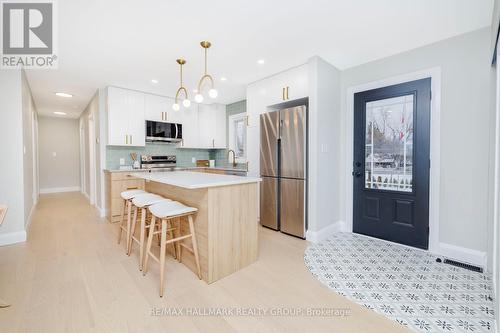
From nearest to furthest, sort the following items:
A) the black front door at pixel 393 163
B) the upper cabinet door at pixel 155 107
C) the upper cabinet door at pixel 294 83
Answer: the black front door at pixel 393 163
the upper cabinet door at pixel 294 83
the upper cabinet door at pixel 155 107

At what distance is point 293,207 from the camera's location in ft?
10.7

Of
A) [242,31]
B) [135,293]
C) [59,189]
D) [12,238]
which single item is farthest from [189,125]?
[59,189]

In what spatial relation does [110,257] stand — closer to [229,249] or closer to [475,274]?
[229,249]

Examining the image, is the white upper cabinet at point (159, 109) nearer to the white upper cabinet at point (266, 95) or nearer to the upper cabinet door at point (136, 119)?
the upper cabinet door at point (136, 119)

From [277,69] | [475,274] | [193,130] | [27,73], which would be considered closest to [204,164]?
[193,130]

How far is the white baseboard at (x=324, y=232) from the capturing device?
9.96 ft

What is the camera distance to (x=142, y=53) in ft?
9.40

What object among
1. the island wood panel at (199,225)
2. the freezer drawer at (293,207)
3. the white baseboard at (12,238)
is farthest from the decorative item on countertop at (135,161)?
the freezer drawer at (293,207)

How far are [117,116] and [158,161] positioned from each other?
1.17 meters

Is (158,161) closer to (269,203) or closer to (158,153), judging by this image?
(158,153)

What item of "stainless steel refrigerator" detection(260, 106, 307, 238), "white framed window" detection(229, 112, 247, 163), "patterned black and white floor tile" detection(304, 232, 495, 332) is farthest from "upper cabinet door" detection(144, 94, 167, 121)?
"patterned black and white floor tile" detection(304, 232, 495, 332)

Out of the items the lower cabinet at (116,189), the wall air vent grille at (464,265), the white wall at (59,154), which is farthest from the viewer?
the white wall at (59,154)

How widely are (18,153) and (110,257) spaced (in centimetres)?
199

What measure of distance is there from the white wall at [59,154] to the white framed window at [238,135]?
5.63 m
